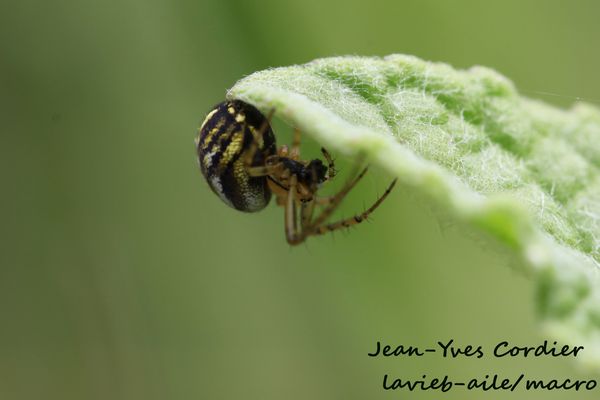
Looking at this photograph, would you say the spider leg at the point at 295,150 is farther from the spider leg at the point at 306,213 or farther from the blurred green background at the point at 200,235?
the blurred green background at the point at 200,235

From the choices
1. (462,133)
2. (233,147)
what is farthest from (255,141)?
(462,133)

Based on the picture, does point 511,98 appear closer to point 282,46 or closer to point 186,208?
point 282,46

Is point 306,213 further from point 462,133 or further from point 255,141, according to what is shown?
point 462,133

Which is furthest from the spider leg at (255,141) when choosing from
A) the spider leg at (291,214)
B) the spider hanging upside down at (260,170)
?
the spider leg at (291,214)

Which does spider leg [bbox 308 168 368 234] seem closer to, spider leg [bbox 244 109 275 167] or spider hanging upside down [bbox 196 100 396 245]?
spider hanging upside down [bbox 196 100 396 245]

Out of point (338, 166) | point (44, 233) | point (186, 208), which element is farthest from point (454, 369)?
point (44, 233)
